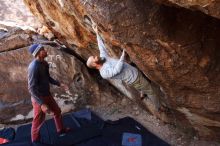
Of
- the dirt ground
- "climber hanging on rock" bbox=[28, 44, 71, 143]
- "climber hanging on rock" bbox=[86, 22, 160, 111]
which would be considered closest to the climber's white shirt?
"climber hanging on rock" bbox=[86, 22, 160, 111]

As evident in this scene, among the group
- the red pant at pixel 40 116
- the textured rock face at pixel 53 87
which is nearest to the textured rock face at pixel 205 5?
the red pant at pixel 40 116

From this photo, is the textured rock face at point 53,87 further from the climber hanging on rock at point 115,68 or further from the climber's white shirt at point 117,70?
the climber's white shirt at point 117,70

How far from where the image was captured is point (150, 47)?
5.76 metres

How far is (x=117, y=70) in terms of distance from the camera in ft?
20.8

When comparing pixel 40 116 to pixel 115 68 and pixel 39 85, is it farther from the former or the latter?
pixel 115 68

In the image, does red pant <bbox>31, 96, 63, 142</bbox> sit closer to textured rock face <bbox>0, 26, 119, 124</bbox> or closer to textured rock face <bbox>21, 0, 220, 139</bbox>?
textured rock face <bbox>0, 26, 119, 124</bbox>

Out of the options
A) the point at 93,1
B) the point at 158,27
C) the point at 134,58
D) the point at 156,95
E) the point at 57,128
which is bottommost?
the point at 57,128

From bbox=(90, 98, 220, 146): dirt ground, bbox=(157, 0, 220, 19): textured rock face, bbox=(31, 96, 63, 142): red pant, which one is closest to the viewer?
bbox=(157, 0, 220, 19): textured rock face

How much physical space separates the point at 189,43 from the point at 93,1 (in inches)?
59.1

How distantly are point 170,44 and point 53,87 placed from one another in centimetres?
430

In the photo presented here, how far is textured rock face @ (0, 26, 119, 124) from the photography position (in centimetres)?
919

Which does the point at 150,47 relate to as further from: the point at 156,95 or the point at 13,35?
the point at 13,35

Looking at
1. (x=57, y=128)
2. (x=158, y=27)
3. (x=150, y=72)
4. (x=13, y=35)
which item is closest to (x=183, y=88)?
(x=150, y=72)

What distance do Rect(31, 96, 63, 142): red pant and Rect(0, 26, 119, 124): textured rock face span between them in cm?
131
